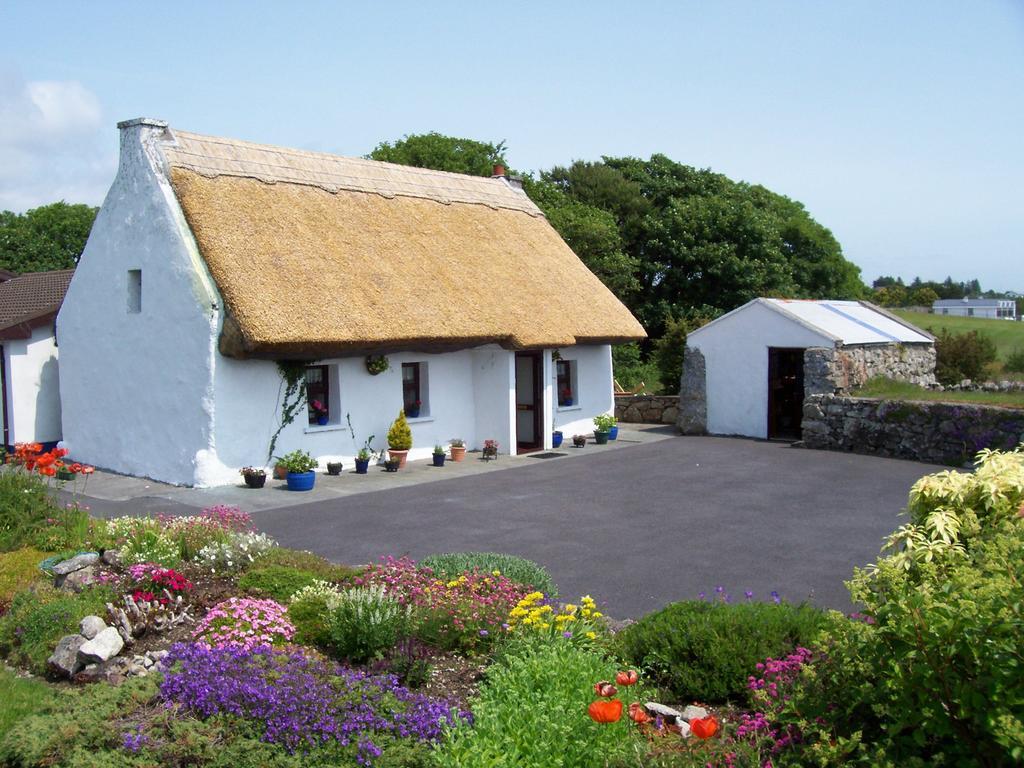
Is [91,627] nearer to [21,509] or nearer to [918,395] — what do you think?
[21,509]

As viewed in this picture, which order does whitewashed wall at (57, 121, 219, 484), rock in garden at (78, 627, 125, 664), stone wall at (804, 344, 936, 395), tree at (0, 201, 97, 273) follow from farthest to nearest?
tree at (0, 201, 97, 273), stone wall at (804, 344, 936, 395), whitewashed wall at (57, 121, 219, 484), rock in garden at (78, 627, 125, 664)

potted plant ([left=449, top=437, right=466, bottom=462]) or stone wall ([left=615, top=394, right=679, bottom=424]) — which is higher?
stone wall ([left=615, top=394, right=679, bottom=424])

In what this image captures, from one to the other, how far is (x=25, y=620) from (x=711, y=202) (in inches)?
1240

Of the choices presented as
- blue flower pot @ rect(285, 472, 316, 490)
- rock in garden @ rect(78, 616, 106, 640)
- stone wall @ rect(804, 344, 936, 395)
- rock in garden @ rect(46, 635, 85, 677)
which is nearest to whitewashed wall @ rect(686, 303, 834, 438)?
stone wall @ rect(804, 344, 936, 395)

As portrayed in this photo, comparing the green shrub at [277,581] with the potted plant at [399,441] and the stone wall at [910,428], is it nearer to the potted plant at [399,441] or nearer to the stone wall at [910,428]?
the potted plant at [399,441]

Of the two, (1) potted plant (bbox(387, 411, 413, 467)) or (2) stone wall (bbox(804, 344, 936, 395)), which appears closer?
(1) potted plant (bbox(387, 411, 413, 467))

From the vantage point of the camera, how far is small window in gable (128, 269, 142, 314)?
1742 cm

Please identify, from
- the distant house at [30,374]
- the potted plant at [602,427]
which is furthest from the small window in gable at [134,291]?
the potted plant at [602,427]

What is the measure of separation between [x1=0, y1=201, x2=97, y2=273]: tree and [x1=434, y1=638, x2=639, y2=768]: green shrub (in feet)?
142

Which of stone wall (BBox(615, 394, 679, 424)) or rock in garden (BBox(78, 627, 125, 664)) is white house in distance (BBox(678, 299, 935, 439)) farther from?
rock in garden (BBox(78, 627, 125, 664))

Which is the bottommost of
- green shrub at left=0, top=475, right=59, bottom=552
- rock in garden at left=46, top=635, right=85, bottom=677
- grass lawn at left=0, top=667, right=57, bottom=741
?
grass lawn at left=0, top=667, right=57, bottom=741

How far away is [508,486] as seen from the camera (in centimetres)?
1614

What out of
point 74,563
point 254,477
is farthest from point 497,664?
point 254,477

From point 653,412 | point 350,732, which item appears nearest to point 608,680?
point 350,732
